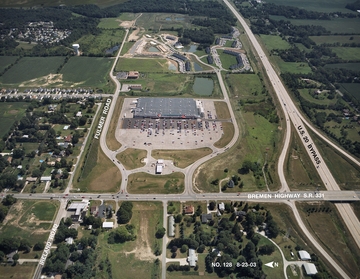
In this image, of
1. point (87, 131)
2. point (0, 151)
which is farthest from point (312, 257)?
point (0, 151)

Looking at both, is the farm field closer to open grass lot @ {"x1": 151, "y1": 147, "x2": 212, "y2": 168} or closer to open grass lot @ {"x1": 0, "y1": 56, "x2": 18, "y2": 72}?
open grass lot @ {"x1": 0, "y1": 56, "x2": 18, "y2": 72}

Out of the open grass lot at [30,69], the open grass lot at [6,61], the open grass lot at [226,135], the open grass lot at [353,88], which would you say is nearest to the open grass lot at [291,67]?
the open grass lot at [353,88]

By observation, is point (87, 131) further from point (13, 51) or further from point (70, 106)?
point (13, 51)

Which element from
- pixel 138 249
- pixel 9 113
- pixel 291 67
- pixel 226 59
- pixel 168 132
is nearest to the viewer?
pixel 138 249

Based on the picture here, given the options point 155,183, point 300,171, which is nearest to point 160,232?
point 155,183

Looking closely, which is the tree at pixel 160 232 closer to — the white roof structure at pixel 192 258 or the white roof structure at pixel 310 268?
the white roof structure at pixel 192 258

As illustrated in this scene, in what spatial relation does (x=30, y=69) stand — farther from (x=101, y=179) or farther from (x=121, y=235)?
(x=121, y=235)
